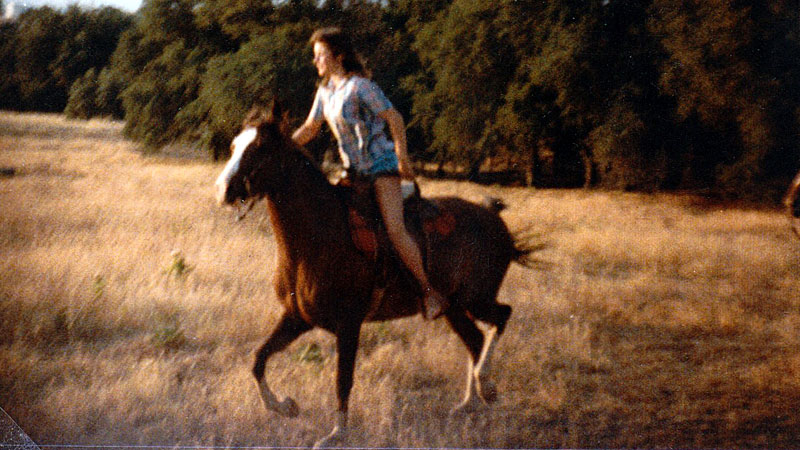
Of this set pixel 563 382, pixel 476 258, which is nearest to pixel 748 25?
pixel 476 258

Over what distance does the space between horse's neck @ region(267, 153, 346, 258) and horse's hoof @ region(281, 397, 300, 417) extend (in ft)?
3.21

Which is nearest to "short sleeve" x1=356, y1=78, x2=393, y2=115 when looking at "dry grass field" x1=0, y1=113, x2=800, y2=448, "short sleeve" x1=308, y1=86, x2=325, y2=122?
"short sleeve" x1=308, y1=86, x2=325, y2=122

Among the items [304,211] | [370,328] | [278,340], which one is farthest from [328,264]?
[370,328]

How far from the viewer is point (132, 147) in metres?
4.38

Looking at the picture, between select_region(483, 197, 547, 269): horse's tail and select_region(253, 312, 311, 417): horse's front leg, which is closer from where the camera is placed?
select_region(253, 312, 311, 417): horse's front leg

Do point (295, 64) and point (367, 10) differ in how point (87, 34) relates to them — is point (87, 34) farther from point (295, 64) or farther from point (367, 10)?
point (367, 10)

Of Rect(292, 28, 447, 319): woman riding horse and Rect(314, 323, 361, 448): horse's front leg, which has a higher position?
Rect(292, 28, 447, 319): woman riding horse

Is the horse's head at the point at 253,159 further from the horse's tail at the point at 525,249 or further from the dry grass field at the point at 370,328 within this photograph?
the horse's tail at the point at 525,249

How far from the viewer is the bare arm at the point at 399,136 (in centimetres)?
334

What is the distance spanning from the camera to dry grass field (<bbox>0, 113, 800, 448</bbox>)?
12.8 ft

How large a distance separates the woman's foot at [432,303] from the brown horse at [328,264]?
0.07 metres

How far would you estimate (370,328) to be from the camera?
4812 millimetres

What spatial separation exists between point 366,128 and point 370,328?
1.92 m

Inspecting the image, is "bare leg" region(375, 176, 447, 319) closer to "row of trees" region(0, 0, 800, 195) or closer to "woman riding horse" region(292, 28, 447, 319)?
"woman riding horse" region(292, 28, 447, 319)
